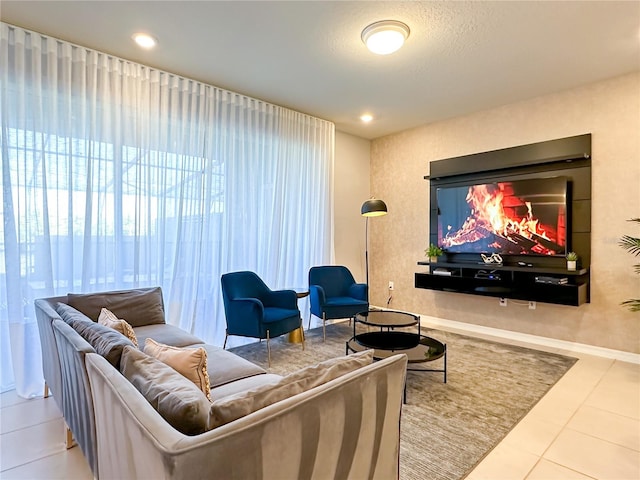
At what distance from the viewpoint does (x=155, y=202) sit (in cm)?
345

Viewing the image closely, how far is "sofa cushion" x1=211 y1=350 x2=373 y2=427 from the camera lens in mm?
998

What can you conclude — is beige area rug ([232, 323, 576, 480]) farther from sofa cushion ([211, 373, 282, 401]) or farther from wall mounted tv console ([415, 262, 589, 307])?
sofa cushion ([211, 373, 282, 401])

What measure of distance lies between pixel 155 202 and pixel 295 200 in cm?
176

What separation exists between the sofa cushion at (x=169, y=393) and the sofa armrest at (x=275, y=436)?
0.05 metres

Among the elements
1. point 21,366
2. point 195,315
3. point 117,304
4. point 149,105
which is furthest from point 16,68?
point 195,315

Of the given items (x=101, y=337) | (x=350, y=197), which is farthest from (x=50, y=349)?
(x=350, y=197)

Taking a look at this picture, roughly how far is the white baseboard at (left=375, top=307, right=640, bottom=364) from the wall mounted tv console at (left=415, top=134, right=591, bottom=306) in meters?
0.54

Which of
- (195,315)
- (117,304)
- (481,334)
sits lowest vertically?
(481,334)

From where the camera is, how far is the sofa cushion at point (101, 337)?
1.46 metres

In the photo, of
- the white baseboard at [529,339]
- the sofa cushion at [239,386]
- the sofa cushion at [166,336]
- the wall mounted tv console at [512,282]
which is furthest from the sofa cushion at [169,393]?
the white baseboard at [529,339]

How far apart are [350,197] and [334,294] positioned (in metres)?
1.69

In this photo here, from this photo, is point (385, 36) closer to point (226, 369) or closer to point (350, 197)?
point (226, 369)

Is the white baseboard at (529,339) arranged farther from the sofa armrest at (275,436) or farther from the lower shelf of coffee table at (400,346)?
the sofa armrest at (275,436)

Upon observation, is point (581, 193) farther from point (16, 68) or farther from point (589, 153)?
point (16, 68)
